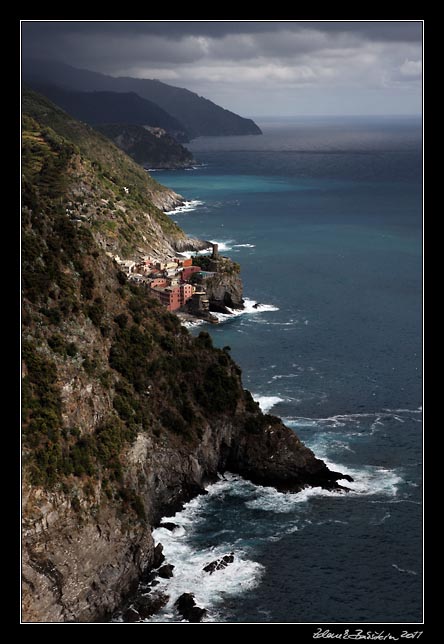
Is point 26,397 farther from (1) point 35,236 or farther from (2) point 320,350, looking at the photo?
(2) point 320,350

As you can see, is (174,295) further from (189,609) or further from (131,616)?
(189,609)

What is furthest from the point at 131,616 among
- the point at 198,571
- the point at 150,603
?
the point at 198,571

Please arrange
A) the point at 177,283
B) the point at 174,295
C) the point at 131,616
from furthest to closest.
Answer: the point at 177,283 → the point at 174,295 → the point at 131,616

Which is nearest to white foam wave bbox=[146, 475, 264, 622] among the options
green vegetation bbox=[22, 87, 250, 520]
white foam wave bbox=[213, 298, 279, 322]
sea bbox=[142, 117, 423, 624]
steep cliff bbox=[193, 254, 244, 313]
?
sea bbox=[142, 117, 423, 624]

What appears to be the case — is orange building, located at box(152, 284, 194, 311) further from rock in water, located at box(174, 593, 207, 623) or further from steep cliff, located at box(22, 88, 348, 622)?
rock in water, located at box(174, 593, 207, 623)

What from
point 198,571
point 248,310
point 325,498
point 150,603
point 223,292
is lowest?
point 150,603

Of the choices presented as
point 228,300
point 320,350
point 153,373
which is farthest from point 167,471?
point 228,300

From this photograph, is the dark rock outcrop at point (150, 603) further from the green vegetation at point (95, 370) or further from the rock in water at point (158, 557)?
the green vegetation at point (95, 370)
